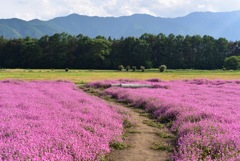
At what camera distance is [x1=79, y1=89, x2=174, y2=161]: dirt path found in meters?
10.1

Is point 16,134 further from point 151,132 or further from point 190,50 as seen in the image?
point 190,50

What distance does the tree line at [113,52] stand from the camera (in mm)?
129625

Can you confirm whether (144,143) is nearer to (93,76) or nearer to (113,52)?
(93,76)

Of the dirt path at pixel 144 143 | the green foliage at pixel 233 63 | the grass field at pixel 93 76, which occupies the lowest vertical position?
the dirt path at pixel 144 143

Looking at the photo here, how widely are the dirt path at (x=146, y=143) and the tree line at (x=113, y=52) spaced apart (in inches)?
4495

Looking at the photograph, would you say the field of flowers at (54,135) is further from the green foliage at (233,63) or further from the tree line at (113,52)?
the tree line at (113,52)

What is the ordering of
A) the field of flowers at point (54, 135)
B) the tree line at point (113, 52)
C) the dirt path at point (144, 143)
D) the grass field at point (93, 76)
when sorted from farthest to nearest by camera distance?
the tree line at point (113, 52) < the grass field at point (93, 76) < the dirt path at point (144, 143) < the field of flowers at point (54, 135)

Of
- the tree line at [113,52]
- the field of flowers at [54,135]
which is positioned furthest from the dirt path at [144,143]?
the tree line at [113,52]

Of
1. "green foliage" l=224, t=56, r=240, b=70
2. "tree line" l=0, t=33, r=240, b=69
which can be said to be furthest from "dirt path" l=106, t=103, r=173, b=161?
"tree line" l=0, t=33, r=240, b=69

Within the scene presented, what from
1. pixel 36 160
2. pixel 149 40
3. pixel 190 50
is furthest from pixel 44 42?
pixel 36 160

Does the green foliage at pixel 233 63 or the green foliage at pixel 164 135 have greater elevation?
the green foliage at pixel 233 63

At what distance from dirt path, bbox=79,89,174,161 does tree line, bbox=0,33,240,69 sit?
11418 cm

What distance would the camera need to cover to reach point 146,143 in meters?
11.9

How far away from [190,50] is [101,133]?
441 feet
